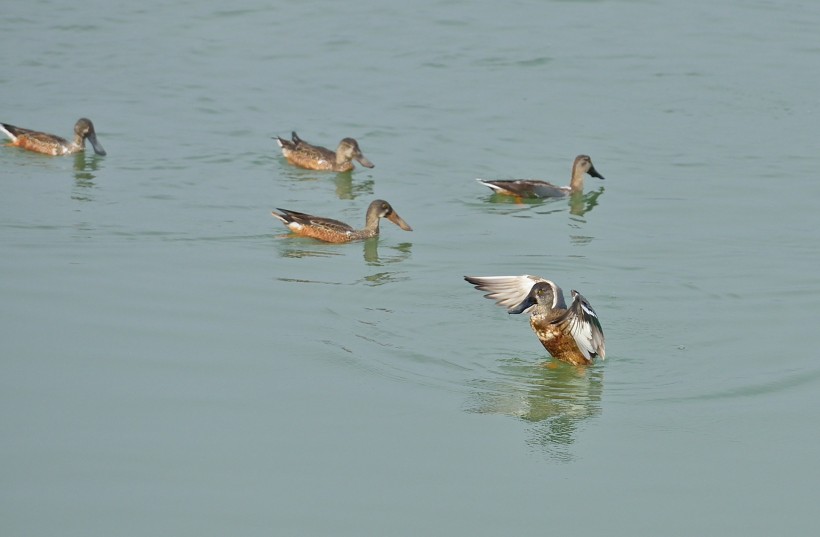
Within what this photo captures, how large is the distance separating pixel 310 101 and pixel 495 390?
10650 millimetres

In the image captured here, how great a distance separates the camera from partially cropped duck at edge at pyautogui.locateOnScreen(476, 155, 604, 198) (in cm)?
1399

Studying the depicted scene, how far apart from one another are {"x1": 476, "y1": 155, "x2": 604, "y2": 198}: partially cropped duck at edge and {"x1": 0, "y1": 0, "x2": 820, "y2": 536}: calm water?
0.19 m

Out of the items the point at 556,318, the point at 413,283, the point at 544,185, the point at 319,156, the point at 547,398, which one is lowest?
the point at 547,398

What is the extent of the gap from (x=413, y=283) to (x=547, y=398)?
283 centimetres

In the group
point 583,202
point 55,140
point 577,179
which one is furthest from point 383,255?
point 55,140

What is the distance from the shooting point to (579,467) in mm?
7176

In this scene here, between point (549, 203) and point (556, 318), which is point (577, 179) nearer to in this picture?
point (549, 203)

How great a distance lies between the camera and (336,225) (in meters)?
12.7

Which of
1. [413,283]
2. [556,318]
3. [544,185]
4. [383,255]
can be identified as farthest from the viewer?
[544,185]

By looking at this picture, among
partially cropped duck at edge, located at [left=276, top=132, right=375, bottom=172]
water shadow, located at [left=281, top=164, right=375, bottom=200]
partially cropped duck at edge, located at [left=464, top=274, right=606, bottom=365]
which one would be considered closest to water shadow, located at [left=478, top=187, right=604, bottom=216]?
water shadow, located at [left=281, top=164, right=375, bottom=200]

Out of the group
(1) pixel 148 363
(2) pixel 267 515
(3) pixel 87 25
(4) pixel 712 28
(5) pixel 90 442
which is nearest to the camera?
(2) pixel 267 515

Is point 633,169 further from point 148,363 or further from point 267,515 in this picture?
point 267,515

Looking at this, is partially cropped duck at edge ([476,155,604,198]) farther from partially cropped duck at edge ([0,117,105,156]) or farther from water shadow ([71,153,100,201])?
partially cropped duck at edge ([0,117,105,156])

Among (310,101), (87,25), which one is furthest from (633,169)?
(87,25)
